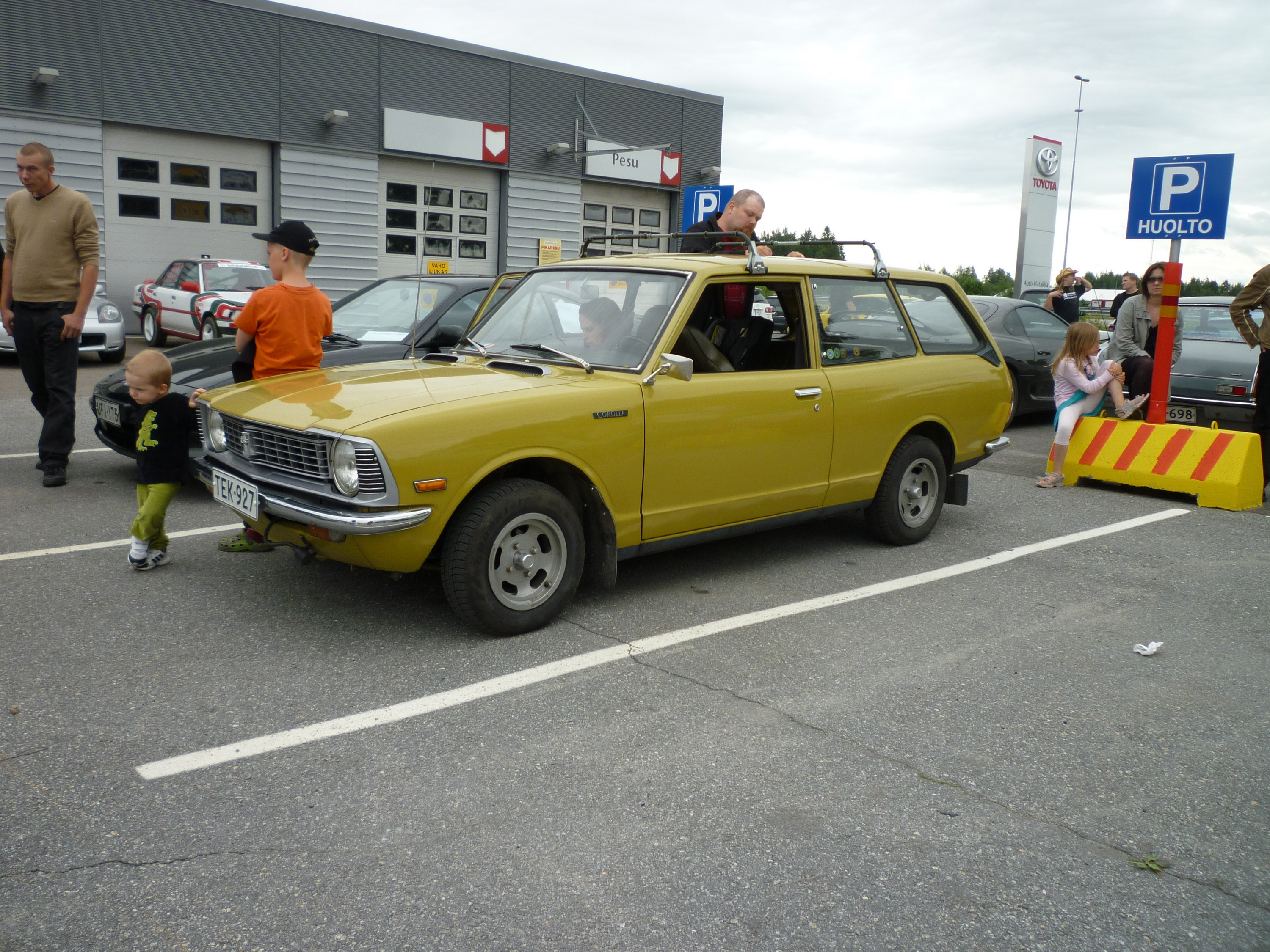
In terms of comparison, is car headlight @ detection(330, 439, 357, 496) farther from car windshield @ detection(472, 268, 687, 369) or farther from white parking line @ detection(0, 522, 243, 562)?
white parking line @ detection(0, 522, 243, 562)

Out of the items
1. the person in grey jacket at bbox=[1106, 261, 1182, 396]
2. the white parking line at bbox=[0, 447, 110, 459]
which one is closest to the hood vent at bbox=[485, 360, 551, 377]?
the white parking line at bbox=[0, 447, 110, 459]

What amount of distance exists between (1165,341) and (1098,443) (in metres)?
0.99

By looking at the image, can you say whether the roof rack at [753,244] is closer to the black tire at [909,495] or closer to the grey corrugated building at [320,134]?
the black tire at [909,495]

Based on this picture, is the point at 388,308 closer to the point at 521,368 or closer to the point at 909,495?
the point at 521,368

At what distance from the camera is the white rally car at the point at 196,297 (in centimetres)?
1639

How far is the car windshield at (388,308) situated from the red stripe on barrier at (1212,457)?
235 inches

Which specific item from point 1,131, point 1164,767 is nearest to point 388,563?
point 1164,767

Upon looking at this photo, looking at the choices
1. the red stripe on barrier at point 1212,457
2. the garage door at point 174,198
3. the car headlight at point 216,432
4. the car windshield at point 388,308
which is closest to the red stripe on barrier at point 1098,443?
the red stripe on barrier at point 1212,457

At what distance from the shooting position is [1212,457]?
805 centimetres

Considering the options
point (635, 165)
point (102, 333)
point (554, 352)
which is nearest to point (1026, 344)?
point (554, 352)

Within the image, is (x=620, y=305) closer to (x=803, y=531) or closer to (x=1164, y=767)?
(x=803, y=531)

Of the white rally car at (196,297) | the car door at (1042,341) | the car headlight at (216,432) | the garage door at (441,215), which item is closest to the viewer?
the car headlight at (216,432)

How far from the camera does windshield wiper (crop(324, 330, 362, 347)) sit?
7453 millimetres

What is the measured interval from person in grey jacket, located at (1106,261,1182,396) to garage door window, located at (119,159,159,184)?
1827 cm
